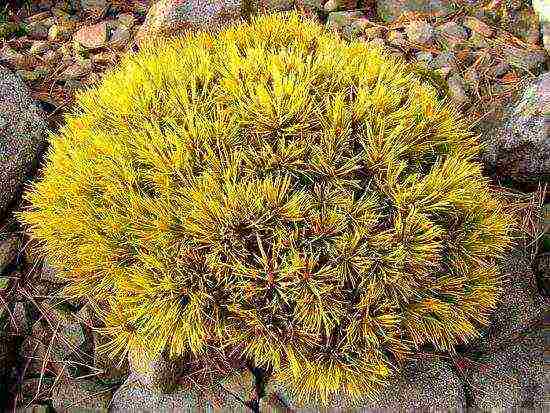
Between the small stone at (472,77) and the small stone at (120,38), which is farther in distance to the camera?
the small stone at (120,38)

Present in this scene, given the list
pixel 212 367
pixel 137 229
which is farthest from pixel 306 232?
pixel 212 367

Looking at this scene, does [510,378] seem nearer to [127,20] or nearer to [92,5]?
[127,20]

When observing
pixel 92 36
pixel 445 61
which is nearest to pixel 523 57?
pixel 445 61

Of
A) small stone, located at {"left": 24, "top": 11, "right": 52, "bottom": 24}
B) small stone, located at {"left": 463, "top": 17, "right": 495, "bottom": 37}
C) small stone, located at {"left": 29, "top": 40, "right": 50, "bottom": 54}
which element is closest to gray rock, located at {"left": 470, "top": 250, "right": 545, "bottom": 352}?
small stone, located at {"left": 463, "top": 17, "right": 495, "bottom": 37}

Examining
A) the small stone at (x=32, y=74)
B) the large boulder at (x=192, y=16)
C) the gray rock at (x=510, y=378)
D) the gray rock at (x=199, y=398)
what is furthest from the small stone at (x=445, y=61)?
the small stone at (x=32, y=74)

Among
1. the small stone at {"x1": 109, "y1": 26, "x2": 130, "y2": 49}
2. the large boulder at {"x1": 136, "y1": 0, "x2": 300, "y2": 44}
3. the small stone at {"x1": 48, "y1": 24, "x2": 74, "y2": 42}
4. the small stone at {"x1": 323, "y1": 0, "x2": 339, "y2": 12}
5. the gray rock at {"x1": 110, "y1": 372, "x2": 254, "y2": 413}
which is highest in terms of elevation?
the large boulder at {"x1": 136, "y1": 0, "x2": 300, "y2": 44}

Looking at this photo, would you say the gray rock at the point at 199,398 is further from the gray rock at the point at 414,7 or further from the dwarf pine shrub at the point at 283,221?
the gray rock at the point at 414,7

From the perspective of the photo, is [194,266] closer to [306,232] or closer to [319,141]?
[306,232]

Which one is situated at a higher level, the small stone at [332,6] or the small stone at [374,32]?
the small stone at [332,6]

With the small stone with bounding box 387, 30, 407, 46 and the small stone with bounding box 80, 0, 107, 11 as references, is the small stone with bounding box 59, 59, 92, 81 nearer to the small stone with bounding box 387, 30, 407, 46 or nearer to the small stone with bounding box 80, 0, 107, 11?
the small stone with bounding box 80, 0, 107, 11
